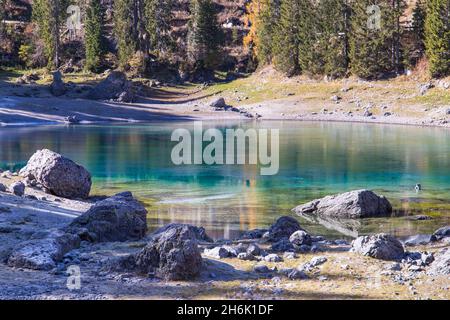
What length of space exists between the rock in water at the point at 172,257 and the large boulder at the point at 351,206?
11147mm

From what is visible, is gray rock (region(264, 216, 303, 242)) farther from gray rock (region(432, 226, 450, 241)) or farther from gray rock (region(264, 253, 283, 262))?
gray rock (region(432, 226, 450, 241))

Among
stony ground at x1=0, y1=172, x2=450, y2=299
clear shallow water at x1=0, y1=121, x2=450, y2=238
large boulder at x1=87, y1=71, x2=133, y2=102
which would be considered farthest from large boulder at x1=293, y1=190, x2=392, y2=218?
large boulder at x1=87, y1=71, x2=133, y2=102

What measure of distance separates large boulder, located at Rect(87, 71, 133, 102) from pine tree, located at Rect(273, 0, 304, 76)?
19.1m

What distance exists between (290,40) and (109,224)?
227ft

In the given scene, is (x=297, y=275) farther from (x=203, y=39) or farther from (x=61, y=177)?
(x=203, y=39)

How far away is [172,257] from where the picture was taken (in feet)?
43.4

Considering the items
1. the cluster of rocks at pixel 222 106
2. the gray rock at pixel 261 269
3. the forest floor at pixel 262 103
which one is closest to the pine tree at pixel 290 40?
the forest floor at pixel 262 103

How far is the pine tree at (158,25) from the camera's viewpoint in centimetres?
9106

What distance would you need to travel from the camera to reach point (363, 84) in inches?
2894

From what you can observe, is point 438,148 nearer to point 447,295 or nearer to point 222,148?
point 222,148

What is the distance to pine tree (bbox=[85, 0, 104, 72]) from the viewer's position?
8881 cm

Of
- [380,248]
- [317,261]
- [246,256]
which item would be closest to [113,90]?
[246,256]

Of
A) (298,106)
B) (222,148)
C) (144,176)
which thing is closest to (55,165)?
(144,176)
